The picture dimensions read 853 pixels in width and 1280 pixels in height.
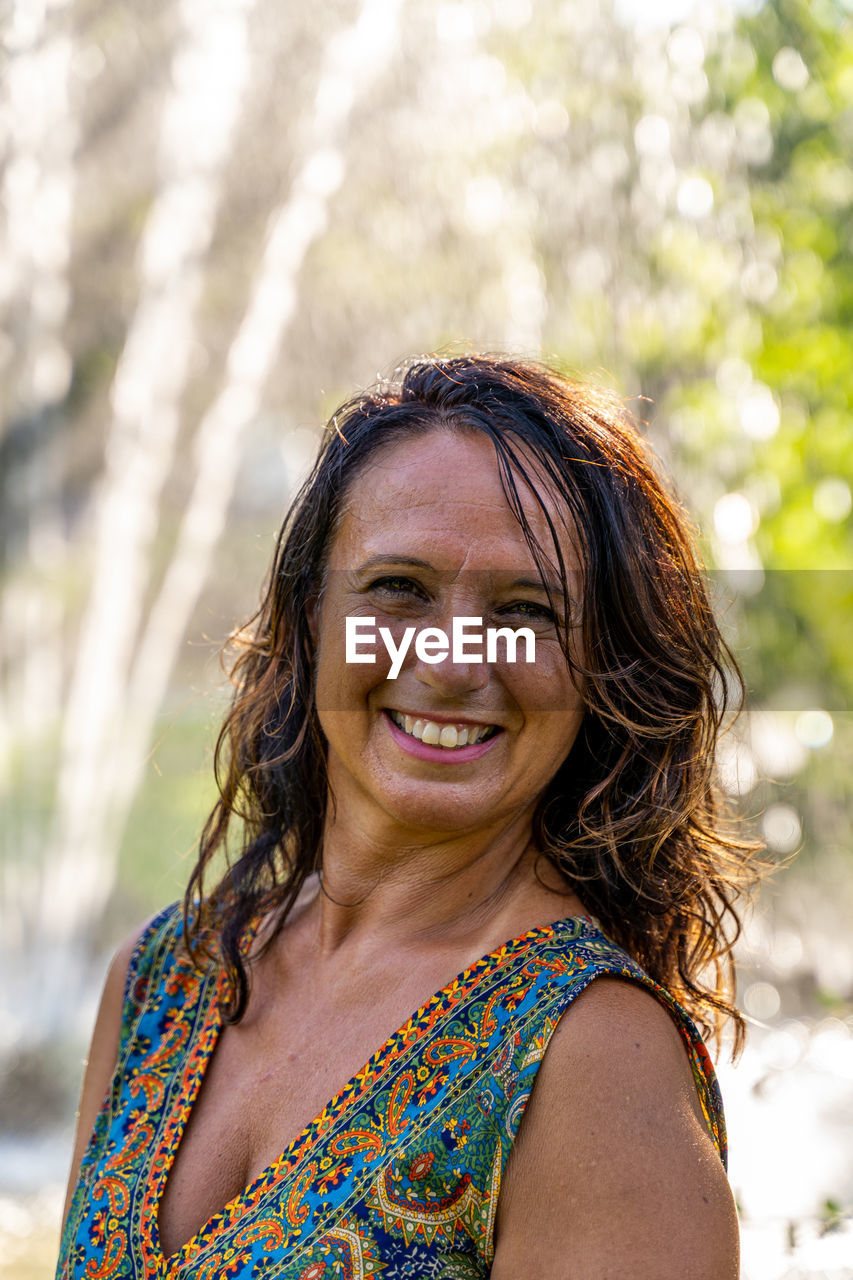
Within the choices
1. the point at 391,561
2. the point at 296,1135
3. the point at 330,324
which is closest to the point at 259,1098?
the point at 296,1135

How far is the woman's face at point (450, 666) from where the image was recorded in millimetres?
1595

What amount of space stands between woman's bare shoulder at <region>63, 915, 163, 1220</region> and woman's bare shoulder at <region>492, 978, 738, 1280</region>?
0.74 metres

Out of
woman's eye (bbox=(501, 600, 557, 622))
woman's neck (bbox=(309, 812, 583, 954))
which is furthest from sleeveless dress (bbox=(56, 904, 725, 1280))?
woman's eye (bbox=(501, 600, 557, 622))

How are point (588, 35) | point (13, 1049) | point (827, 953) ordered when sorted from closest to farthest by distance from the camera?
1. point (13, 1049)
2. point (827, 953)
3. point (588, 35)

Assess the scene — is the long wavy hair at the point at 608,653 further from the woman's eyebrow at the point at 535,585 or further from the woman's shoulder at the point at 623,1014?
the woman's shoulder at the point at 623,1014

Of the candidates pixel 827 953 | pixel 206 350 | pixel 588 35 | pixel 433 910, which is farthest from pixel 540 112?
pixel 433 910

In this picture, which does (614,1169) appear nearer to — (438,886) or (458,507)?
(438,886)

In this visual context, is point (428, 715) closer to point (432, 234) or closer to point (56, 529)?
point (432, 234)

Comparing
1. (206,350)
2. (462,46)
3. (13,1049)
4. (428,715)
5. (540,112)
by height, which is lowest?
(13,1049)

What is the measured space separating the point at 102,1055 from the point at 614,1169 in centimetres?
88

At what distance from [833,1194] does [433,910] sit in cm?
155

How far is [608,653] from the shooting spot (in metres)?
1.65

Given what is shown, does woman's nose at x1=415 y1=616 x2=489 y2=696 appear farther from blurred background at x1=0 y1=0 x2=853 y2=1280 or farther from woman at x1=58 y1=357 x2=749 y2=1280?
blurred background at x1=0 y1=0 x2=853 y2=1280

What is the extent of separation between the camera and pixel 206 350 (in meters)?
7.74
